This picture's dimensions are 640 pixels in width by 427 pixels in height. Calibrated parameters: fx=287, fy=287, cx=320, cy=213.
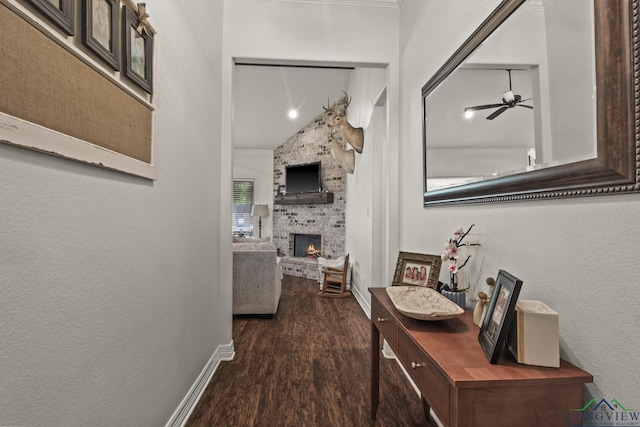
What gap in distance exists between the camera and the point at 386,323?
1.49 meters

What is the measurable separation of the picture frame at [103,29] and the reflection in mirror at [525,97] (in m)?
1.52

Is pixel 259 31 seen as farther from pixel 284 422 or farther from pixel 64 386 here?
pixel 284 422

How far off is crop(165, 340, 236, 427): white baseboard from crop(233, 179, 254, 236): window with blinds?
16.5 feet

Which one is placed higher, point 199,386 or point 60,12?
point 60,12

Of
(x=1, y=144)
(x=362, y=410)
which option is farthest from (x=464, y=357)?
(x=1, y=144)

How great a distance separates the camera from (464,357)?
3.03 ft

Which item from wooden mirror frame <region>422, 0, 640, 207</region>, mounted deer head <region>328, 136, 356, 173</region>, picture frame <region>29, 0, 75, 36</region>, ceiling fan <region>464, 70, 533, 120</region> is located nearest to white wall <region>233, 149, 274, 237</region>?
mounted deer head <region>328, 136, 356, 173</region>

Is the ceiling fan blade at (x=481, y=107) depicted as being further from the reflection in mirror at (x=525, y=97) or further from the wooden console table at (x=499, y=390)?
the wooden console table at (x=499, y=390)

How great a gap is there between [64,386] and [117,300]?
30cm

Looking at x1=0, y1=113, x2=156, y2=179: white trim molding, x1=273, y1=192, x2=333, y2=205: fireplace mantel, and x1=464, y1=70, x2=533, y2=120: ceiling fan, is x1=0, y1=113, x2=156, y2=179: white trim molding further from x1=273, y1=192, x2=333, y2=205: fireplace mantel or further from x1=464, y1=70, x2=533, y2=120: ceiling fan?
x1=273, y1=192, x2=333, y2=205: fireplace mantel

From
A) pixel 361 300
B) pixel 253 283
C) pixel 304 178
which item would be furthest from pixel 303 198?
pixel 253 283

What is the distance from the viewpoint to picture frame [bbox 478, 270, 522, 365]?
864 millimetres

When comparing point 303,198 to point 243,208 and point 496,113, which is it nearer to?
point 243,208

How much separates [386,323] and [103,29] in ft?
5.63
